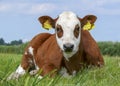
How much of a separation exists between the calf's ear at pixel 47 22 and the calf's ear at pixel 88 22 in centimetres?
57

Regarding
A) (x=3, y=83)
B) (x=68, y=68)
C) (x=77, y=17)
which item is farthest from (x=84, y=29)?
(x=3, y=83)

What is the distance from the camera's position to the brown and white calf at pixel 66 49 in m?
7.56

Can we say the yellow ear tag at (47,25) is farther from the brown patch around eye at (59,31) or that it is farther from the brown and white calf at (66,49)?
the brown patch around eye at (59,31)

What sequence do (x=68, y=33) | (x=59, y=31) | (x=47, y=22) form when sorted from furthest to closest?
(x=47, y=22) < (x=59, y=31) < (x=68, y=33)

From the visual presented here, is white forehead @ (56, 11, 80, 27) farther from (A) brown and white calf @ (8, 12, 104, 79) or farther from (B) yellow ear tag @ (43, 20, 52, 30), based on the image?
(B) yellow ear tag @ (43, 20, 52, 30)

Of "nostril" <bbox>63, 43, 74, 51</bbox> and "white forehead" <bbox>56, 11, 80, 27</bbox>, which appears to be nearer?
"nostril" <bbox>63, 43, 74, 51</bbox>

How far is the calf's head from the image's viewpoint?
7.32 m

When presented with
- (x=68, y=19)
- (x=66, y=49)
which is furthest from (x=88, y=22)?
(x=66, y=49)

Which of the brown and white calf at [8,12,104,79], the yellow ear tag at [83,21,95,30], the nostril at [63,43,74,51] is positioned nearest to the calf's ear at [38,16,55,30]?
the brown and white calf at [8,12,104,79]

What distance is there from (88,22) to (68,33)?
108cm

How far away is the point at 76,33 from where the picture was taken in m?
7.70

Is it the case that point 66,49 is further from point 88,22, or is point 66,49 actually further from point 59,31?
point 88,22

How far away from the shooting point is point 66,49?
726 cm

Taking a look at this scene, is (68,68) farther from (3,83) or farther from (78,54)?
(3,83)
